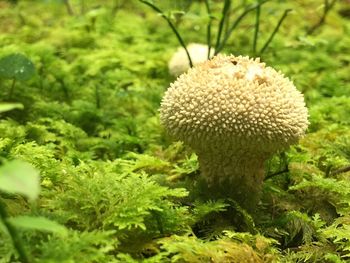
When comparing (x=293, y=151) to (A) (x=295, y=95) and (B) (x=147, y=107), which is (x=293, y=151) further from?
(B) (x=147, y=107)

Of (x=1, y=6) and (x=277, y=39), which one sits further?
(x=1, y=6)

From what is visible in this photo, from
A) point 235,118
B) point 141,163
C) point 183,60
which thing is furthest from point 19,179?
point 183,60

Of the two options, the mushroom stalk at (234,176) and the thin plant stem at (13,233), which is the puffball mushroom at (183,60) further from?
the thin plant stem at (13,233)

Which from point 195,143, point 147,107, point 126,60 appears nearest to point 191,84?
point 195,143

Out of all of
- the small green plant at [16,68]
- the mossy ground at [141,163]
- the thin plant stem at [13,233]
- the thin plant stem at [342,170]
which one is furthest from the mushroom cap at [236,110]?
the small green plant at [16,68]

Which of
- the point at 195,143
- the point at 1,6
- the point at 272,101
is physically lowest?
the point at 1,6

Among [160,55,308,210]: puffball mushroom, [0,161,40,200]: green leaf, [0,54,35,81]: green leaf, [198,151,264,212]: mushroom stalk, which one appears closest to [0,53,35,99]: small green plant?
[0,54,35,81]: green leaf

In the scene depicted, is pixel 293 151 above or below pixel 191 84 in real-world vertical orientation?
below
